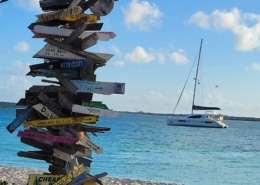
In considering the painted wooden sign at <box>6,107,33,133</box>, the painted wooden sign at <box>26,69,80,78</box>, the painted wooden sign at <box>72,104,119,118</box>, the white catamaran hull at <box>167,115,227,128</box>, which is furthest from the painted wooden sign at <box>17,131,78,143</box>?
the white catamaran hull at <box>167,115,227,128</box>

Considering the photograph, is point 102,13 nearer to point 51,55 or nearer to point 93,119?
point 51,55

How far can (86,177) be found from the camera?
18.0 ft

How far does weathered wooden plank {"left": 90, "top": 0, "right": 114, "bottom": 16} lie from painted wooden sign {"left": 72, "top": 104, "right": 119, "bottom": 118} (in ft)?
3.54

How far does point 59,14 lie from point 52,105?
1012 mm

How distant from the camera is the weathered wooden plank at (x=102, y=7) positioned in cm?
543

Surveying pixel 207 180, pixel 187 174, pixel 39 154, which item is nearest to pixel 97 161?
pixel 187 174

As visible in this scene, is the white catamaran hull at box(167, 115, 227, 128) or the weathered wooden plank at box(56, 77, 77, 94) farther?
the white catamaran hull at box(167, 115, 227, 128)

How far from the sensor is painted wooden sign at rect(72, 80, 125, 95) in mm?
5250

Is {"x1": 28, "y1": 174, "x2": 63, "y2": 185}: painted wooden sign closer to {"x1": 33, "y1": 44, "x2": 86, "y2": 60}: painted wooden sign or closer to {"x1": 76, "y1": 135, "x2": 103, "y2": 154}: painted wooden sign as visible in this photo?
{"x1": 76, "y1": 135, "x2": 103, "y2": 154}: painted wooden sign

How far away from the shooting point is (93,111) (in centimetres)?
526

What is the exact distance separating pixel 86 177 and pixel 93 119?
0.70 meters

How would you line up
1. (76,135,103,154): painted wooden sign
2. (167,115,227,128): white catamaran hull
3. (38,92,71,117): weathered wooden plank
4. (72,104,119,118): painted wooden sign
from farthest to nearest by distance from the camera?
(167,115,227,128): white catamaran hull, (76,135,103,154): painted wooden sign, (38,92,71,117): weathered wooden plank, (72,104,119,118): painted wooden sign

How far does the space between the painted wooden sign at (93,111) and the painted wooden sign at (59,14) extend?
1005mm

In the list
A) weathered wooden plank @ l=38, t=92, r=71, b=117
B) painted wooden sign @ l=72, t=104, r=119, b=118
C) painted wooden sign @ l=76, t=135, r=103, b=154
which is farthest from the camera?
painted wooden sign @ l=76, t=135, r=103, b=154
